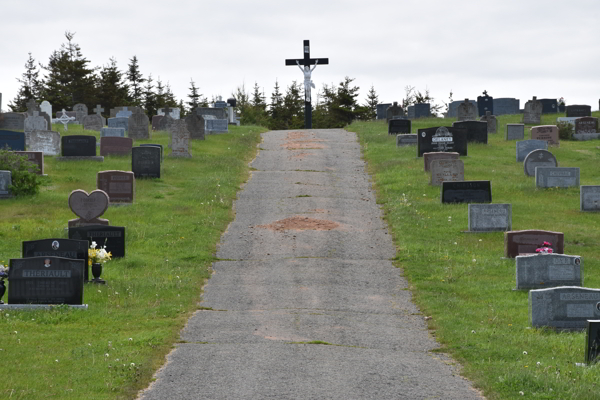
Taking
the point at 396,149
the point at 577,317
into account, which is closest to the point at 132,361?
the point at 577,317

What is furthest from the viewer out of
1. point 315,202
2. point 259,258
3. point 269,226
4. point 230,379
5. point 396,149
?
point 396,149

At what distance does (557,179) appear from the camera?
27484 millimetres

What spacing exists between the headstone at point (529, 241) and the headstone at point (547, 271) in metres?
2.32

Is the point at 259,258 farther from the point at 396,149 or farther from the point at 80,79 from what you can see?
the point at 80,79

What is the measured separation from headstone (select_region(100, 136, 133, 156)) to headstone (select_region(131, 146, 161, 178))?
416cm

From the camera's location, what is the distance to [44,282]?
13641 mm

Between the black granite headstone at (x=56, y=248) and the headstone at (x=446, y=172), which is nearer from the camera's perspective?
the black granite headstone at (x=56, y=248)

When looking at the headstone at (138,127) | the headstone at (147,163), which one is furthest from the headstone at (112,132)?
the headstone at (147,163)

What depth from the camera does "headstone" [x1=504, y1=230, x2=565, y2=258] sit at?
1767cm

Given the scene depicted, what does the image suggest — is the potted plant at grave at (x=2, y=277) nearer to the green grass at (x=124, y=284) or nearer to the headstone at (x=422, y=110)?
the green grass at (x=124, y=284)

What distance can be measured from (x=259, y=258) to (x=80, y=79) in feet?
156

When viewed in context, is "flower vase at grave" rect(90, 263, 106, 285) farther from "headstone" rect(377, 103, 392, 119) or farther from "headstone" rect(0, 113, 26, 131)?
"headstone" rect(377, 103, 392, 119)

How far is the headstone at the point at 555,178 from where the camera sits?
2748 centimetres

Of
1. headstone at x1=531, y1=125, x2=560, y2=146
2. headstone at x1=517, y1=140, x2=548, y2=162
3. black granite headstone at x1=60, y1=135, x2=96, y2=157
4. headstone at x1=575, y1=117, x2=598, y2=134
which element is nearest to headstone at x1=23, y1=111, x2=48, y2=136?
black granite headstone at x1=60, y1=135, x2=96, y2=157
